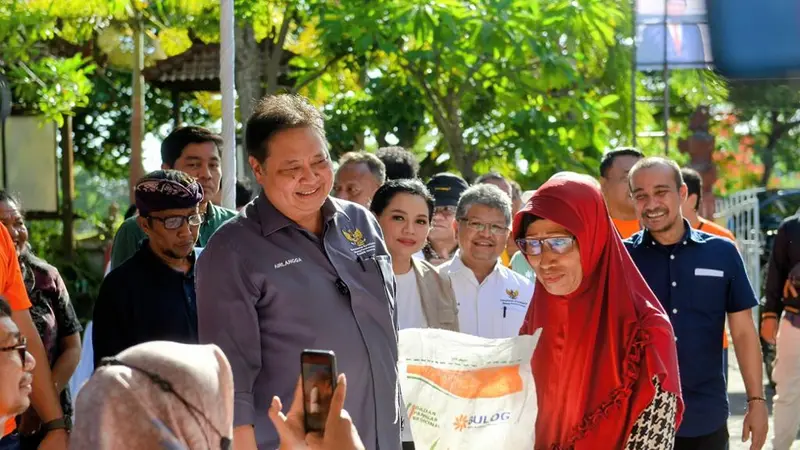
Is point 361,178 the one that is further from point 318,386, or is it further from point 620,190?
point 318,386

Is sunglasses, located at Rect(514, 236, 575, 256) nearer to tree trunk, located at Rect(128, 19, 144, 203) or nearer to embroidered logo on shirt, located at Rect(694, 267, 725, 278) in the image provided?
embroidered logo on shirt, located at Rect(694, 267, 725, 278)

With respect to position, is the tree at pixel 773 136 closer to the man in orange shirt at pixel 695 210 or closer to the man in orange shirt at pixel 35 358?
the man in orange shirt at pixel 695 210

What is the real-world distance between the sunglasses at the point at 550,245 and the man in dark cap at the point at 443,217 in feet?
10.4

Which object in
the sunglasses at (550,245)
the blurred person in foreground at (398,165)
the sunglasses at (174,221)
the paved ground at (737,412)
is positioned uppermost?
the blurred person in foreground at (398,165)

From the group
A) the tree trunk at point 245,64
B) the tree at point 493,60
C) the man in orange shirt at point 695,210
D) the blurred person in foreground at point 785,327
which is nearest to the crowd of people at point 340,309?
the man in orange shirt at point 695,210

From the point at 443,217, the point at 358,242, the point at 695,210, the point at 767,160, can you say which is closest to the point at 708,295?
the point at 695,210

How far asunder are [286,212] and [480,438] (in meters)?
Result: 0.96

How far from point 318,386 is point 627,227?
17.2 feet

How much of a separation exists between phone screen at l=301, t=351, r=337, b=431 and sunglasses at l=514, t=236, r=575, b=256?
5.63 feet

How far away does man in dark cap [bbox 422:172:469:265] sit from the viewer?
7.48 m

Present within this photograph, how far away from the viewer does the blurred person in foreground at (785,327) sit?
8.55 metres

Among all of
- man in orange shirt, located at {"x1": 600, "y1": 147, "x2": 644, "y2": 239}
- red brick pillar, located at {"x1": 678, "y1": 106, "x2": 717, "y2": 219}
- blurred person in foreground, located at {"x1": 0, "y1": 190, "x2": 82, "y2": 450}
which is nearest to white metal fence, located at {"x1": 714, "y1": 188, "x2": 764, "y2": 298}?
red brick pillar, located at {"x1": 678, "y1": 106, "x2": 717, "y2": 219}

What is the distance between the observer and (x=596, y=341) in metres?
4.17

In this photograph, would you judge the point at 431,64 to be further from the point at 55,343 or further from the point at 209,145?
the point at 55,343
